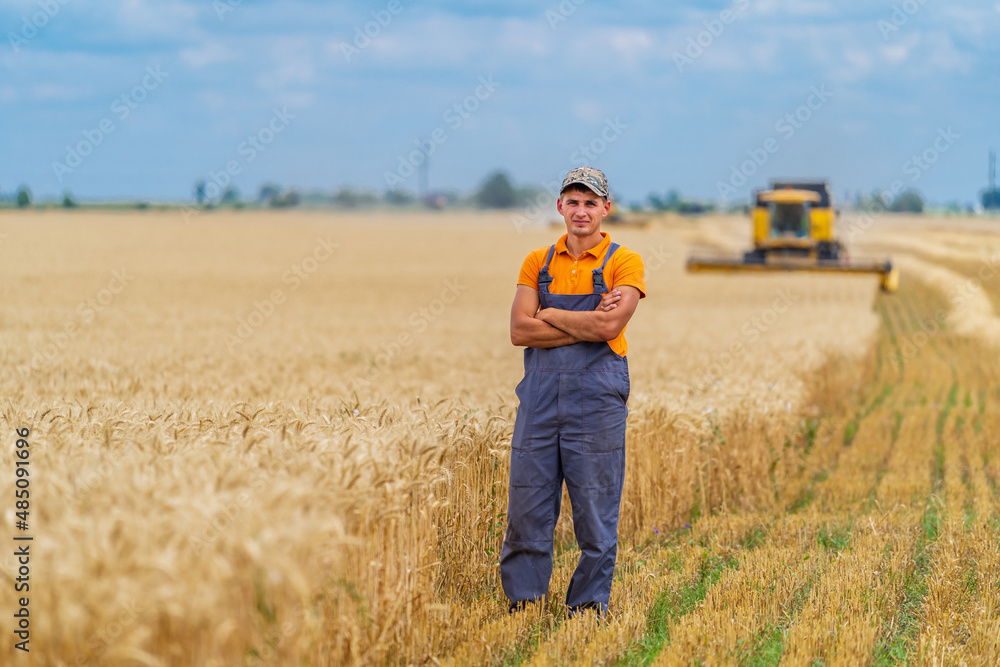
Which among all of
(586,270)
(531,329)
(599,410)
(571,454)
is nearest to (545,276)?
(586,270)

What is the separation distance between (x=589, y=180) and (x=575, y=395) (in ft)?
3.56

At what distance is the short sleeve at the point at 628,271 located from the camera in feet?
16.5

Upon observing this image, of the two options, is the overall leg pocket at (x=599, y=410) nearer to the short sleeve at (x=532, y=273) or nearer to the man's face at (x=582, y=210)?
the short sleeve at (x=532, y=273)

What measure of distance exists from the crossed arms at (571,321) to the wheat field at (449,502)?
0.78 m

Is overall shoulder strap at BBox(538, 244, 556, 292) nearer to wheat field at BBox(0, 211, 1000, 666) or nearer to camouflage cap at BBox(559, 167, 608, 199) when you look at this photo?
camouflage cap at BBox(559, 167, 608, 199)

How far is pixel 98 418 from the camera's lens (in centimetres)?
554

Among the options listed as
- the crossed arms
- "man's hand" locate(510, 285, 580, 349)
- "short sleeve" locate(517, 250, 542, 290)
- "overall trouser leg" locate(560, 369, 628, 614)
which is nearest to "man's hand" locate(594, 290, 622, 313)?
the crossed arms

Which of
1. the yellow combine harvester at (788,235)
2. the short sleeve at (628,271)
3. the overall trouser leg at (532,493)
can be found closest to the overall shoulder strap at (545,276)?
the short sleeve at (628,271)

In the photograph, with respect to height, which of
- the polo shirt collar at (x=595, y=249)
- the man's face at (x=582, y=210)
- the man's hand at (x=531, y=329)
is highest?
the man's face at (x=582, y=210)

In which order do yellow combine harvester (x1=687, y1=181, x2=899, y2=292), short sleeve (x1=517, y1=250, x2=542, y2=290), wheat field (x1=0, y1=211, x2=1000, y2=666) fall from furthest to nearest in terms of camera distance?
yellow combine harvester (x1=687, y1=181, x2=899, y2=292) < short sleeve (x1=517, y1=250, x2=542, y2=290) < wheat field (x1=0, y1=211, x2=1000, y2=666)

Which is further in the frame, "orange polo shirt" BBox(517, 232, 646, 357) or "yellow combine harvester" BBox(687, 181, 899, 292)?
"yellow combine harvester" BBox(687, 181, 899, 292)

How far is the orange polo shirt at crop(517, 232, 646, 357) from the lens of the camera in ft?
16.6

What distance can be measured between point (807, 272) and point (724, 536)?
28019 millimetres

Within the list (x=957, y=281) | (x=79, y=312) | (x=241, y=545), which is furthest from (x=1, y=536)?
(x=957, y=281)
